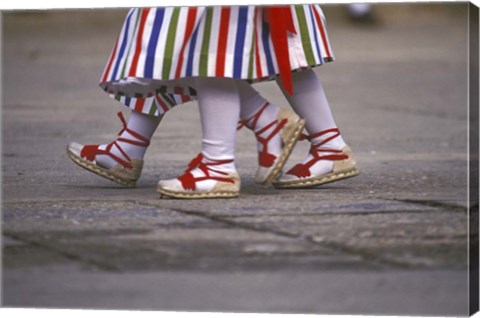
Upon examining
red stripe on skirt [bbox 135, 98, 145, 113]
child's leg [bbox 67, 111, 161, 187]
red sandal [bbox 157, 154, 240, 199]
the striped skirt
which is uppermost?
the striped skirt

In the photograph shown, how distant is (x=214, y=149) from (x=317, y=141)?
43cm

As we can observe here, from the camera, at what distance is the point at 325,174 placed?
387 cm

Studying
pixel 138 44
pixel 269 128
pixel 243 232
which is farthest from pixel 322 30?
pixel 243 232

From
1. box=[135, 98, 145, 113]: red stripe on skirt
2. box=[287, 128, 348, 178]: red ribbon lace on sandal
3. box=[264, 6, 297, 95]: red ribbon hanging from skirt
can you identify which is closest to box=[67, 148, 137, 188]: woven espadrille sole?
box=[135, 98, 145, 113]: red stripe on skirt

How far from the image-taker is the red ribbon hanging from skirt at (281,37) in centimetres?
358

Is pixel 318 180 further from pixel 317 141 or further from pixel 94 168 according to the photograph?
pixel 94 168

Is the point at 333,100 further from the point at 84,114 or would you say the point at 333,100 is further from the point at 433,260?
the point at 433,260

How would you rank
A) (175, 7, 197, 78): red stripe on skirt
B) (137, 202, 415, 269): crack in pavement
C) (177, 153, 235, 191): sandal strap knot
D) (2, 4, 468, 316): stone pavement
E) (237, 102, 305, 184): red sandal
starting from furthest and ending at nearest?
(237, 102, 305, 184): red sandal → (177, 153, 235, 191): sandal strap knot → (175, 7, 197, 78): red stripe on skirt → (137, 202, 415, 269): crack in pavement → (2, 4, 468, 316): stone pavement

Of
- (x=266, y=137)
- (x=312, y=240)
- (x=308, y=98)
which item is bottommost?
(x=312, y=240)

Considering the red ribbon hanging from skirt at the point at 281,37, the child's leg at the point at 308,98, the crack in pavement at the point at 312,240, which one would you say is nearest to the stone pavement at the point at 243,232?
the crack in pavement at the point at 312,240

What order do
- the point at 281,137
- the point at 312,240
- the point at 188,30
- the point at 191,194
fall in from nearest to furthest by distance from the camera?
1. the point at 312,240
2. the point at 188,30
3. the point at 191,194
4. the point at 281,137

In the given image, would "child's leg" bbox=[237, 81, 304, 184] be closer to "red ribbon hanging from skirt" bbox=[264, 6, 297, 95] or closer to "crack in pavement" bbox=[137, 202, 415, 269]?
"red ribbon hanging from skirt" bbox=[264, 6, 297, 95]

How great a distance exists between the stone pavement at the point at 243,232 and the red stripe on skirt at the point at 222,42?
384mm

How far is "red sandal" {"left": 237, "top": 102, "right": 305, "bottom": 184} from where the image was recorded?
372cm
